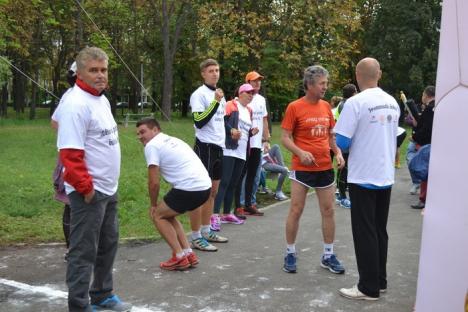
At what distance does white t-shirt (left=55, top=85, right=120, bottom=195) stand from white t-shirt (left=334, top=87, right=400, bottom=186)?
182cm

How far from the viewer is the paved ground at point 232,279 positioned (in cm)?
444

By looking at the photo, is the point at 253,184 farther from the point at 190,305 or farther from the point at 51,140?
the point at 51,140

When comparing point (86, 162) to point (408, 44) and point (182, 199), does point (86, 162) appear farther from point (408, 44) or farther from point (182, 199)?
point (408, 44)

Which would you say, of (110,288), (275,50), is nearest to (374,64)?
(110,288)

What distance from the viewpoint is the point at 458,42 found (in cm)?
285

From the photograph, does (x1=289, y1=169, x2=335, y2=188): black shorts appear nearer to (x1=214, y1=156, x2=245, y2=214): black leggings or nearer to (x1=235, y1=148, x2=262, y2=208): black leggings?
(x1=214, y1=156, x2=245, y2=214): black leggings

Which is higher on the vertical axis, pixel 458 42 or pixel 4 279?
pixel 458 42

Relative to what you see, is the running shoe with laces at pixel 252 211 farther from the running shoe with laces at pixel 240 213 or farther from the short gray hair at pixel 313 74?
the short gray hair at pixel 313 74

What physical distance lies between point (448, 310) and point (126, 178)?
8.87 metres

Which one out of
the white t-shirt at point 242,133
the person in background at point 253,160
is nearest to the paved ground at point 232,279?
the white t-shirt at point 242,133

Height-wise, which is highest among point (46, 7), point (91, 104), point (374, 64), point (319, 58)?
point (46, 7)

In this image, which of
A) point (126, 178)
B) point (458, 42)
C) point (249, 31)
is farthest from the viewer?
point (249, 31)

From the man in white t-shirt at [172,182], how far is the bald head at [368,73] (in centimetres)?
178

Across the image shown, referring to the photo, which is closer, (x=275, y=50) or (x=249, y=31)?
(x=249, y=31)
